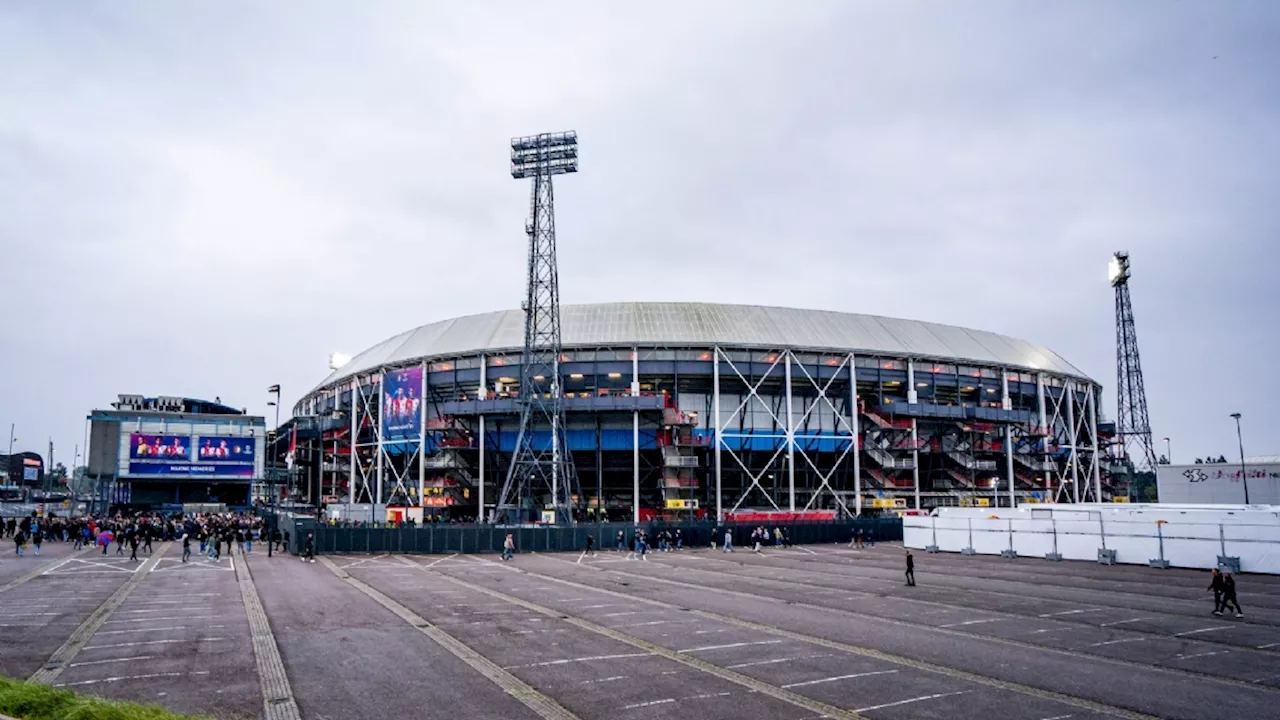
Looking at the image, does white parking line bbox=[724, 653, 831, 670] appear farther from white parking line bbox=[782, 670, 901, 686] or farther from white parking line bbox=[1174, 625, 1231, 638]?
white parking line bbox=[1174, 625, 1231, 638]

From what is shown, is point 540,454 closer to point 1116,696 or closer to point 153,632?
point 153,632

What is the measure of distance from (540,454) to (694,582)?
41.1 m

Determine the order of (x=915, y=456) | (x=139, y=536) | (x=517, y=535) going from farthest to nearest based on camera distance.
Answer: (x=915, y=456)
(x=139, y=536)
(x=517, y=535)

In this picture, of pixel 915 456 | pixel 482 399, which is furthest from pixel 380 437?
pixel 915 456

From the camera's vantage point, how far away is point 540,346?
74.8m

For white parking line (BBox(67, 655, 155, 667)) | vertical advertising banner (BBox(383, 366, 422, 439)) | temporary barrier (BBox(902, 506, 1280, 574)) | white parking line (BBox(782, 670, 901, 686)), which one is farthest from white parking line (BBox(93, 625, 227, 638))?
vertical advertising banner (BBox(383, 366, 422, 439))

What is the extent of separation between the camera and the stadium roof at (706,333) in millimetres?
78250

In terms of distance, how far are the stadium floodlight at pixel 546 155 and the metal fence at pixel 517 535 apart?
1159 inches

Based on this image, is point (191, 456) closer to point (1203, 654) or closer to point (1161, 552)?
point (1161, 552)

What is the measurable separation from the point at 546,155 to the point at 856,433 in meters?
37.8

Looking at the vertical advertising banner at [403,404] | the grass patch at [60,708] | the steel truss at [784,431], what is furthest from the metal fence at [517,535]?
the grass patch at [60,708]

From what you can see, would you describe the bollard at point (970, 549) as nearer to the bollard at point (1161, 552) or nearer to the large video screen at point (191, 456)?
the bollard at point (1161, 552)

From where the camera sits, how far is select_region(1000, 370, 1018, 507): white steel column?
83438 mm

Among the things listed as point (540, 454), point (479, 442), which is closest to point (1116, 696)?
point (540, 454)
